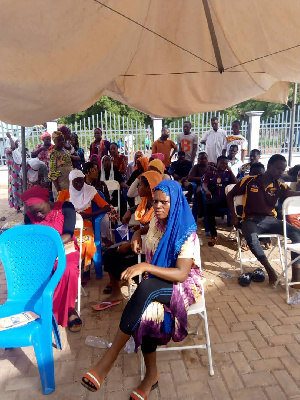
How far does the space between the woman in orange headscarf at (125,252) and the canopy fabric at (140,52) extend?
3.55ft

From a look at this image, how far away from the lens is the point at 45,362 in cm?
224

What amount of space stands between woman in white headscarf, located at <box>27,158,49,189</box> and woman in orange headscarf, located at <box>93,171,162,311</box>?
374 cm

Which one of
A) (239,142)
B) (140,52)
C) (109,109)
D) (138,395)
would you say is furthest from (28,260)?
(109,109)

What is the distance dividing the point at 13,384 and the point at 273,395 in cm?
192

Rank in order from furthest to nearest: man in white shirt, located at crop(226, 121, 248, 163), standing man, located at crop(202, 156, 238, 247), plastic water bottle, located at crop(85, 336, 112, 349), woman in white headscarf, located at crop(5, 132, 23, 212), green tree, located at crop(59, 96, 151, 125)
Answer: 1. green tree, located at crop(59, 96, 151, 125)
2. man in white shirt, located at crop(226, 121, 248, 163)
3. woman in white headscarf, located at crop(5, 132, 23, 212)
4. standing man, located at crop(202, 156, 238, 247)
5. plastic water bottle, located at crop(85, 336, 112, 349)

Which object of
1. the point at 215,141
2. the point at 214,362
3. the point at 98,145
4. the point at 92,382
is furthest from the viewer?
the point at 215,141

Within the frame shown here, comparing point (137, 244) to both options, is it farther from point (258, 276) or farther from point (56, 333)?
point (258, 276)

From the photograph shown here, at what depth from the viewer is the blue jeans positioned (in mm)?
3812

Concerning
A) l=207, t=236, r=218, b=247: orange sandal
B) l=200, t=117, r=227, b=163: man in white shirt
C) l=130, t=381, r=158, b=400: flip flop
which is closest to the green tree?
l=200, t=117, r=227, b=163: man in white shirt

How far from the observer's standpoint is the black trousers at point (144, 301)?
210 centimetres

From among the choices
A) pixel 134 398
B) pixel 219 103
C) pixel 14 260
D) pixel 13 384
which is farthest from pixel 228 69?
pixel 13 384

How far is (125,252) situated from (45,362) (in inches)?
45.5

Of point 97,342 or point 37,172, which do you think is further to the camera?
point 37,172

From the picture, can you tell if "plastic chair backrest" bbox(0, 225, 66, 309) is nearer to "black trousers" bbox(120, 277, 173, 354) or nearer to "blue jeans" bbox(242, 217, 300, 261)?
"black trousers" bbox(120, 277, 173, 354)
